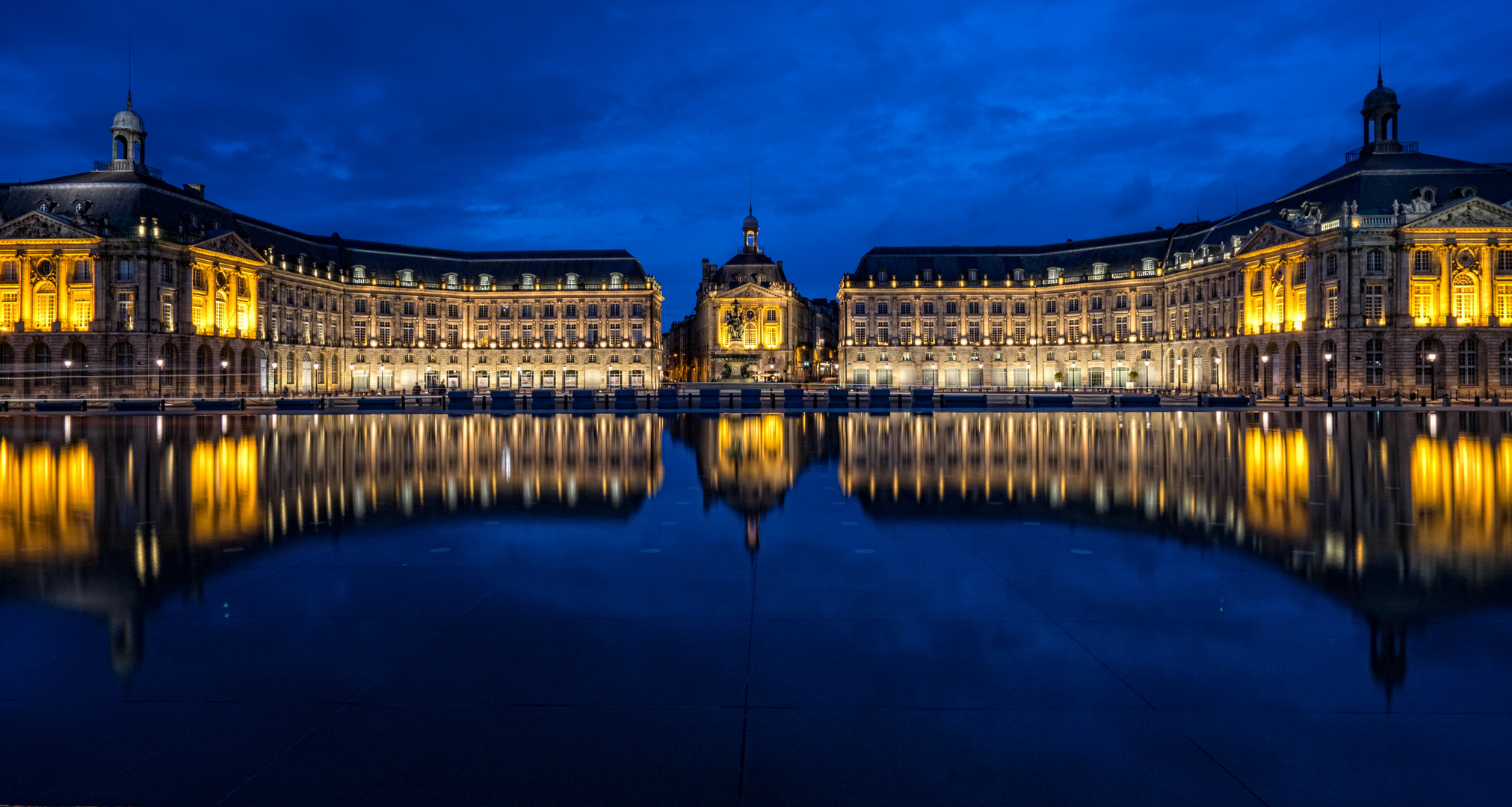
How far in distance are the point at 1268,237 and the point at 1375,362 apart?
14.9m

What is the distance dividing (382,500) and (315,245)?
98.3 m

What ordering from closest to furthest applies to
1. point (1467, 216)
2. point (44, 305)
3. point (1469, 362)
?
point (1467, 216) < point (1469, 362) < point (44, 305)

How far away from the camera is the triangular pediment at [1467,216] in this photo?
62969 millimetres

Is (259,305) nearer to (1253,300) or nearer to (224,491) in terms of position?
(224,491)

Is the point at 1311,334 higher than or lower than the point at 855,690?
higher

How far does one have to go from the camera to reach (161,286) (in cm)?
6962

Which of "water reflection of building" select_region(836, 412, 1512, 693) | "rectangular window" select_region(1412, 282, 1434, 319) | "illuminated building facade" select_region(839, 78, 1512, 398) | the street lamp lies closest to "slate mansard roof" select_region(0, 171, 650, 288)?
"illuminated building facade" select_region(839, 78, 1512, 398)

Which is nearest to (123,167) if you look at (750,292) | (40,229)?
(40,229)

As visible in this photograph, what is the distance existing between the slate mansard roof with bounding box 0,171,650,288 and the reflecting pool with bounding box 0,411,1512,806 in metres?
74.4

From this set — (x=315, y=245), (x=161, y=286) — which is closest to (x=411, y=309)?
(x=315, y=245)

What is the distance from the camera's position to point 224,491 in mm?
13781

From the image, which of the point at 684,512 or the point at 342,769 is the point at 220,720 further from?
the point at 684,512

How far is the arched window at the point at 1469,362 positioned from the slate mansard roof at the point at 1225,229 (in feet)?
38.7

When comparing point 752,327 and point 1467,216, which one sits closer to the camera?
point 1467,216
